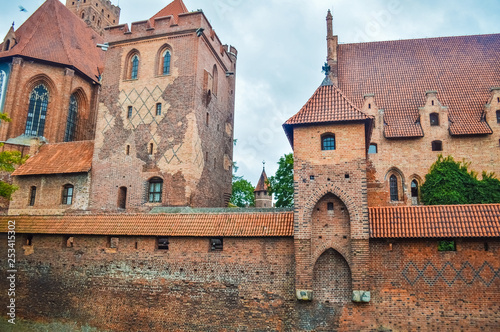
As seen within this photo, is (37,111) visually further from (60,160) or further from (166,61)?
(166,61)

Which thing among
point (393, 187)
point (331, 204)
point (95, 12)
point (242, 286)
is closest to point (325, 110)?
point (331, 204)

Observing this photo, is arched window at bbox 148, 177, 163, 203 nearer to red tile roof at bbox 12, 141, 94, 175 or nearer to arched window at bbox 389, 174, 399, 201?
red tile roof at bbox 12, 141, 94, 175

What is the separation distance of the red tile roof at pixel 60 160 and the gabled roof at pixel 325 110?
11.1 metres

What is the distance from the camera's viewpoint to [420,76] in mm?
23484

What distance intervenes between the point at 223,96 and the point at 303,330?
14.6 m

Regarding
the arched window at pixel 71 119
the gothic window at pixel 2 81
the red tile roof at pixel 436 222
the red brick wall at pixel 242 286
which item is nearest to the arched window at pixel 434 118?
the red tile roof at pixel 436 222

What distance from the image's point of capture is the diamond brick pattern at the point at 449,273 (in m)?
12.4

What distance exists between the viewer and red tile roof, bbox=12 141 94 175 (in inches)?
798

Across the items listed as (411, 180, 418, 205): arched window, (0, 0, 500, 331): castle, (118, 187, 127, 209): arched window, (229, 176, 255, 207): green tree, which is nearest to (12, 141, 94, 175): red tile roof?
(0, 0, 500, 331): castle

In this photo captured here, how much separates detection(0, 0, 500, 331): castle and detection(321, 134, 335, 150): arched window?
1.6 inches

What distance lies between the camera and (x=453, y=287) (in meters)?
12.5

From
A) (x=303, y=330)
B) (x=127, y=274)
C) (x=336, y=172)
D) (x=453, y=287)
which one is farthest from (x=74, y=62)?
(x=453, y=287)

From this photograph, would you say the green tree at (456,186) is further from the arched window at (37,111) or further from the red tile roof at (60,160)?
the arched window at (37,111)

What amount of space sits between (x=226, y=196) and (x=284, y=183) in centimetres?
667
